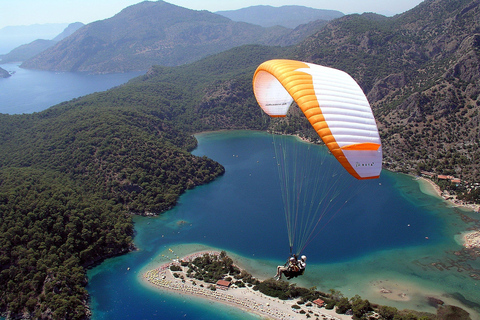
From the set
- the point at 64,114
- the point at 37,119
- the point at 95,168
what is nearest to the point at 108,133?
the point at 95,168

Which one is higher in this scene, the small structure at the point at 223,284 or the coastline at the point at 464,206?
the coastline at the point at 464,206

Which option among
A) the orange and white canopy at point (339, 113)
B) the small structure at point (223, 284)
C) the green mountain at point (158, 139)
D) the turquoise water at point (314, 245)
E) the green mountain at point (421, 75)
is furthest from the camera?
the green mountain at point (421, 75)

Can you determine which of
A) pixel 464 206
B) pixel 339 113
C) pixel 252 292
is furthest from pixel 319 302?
pixel 464 206

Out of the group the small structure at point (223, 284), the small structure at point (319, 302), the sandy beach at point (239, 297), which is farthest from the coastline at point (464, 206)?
the small structure at point (223, 284)

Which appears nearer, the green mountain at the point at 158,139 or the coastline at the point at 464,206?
the green mountain at the point at 158,139

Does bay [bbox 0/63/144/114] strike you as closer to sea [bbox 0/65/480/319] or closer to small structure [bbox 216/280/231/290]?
sea [bbox 0/65/480/319]

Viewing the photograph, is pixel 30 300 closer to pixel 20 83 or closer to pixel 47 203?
pixel 47 203

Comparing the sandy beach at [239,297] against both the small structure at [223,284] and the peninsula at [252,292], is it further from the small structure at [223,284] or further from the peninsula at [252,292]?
the small structure at [223,284]
